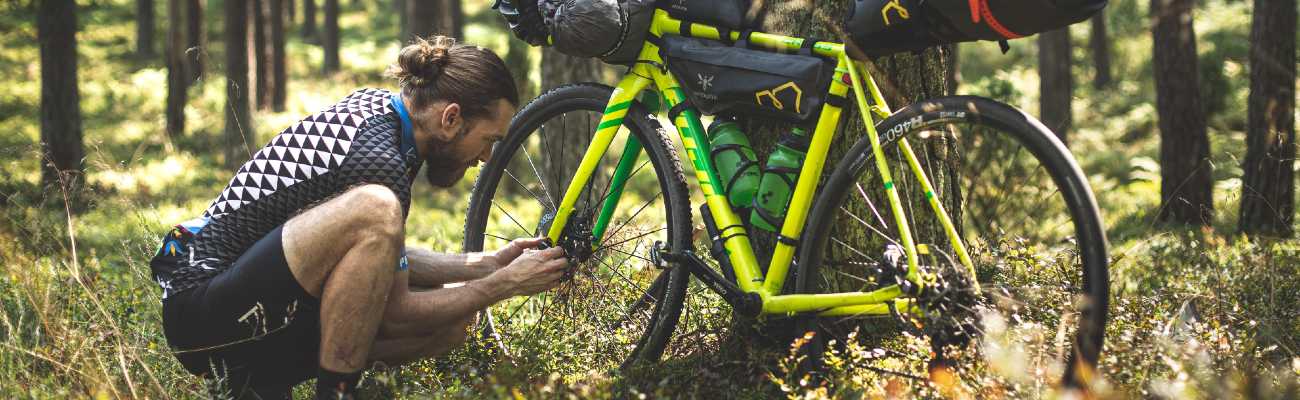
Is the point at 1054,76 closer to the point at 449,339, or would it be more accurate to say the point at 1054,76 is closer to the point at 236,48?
the point at 236,48

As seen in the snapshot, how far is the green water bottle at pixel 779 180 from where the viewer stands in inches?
121

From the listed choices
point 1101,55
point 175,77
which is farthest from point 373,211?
point 1101,55

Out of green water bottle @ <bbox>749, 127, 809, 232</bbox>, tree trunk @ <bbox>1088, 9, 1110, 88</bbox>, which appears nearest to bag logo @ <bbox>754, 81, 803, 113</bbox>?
green water bottle @ <bbox>749, 127, 809, 232</bbox>

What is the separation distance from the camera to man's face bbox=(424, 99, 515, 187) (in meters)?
3.26

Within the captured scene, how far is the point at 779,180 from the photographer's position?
310 cm

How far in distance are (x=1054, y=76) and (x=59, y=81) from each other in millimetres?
11583

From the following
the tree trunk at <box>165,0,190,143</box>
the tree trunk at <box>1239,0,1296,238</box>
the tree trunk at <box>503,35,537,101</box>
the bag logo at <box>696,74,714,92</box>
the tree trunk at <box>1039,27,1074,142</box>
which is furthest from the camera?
the tree trunk at <box>165,0,190,143</box>

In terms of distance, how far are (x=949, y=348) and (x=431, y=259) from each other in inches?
69.8

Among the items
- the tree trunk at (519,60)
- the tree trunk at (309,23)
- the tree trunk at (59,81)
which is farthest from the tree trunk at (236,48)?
the tree trunk at (309,23)

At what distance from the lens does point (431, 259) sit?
3.65 meters

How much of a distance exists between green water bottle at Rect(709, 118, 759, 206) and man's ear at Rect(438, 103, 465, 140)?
0.78 m

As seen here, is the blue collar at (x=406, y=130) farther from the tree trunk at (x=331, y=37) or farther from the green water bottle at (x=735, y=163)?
the tree trunk at (x=331, y=37)

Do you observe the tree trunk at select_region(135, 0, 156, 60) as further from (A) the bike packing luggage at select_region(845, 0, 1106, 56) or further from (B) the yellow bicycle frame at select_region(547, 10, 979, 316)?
(A) the bike packing luggage at select_region(845, 0, 1106, 56)

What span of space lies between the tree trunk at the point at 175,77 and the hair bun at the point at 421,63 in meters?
14.1
